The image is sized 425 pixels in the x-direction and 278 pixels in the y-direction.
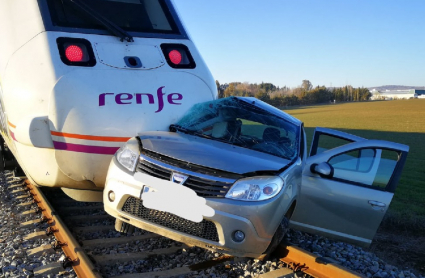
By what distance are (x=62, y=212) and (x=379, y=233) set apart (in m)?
4.75

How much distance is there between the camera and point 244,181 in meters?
3.72

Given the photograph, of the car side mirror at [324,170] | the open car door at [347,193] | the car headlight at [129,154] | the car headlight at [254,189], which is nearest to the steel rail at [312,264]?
the open car door at [347,193]

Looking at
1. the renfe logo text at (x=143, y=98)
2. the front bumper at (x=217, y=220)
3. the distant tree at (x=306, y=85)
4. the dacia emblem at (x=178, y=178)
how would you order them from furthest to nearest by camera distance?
the distant tree at (x=306, y=85) → the renfe logo text at (x=143, y=98) → the dacia emblem at (x=178, y=178) → the front bumper at (x=217, y=220)

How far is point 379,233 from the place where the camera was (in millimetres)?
6641

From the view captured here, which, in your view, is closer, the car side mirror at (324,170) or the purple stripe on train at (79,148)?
the purple stripe on train at (79,148)

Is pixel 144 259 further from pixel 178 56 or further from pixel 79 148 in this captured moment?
pixel 178 56

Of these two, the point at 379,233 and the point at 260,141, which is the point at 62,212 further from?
the point at 379,233

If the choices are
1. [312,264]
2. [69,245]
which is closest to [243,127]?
[312,264]

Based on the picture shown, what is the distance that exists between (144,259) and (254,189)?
1466 millimetres

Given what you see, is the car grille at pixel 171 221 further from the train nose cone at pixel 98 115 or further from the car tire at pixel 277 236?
the train nose cone at pixel 98 115

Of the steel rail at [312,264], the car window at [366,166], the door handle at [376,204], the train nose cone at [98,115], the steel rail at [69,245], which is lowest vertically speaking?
the steel rail at [312,264]

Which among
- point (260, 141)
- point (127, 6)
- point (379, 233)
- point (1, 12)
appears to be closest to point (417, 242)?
point (379, 233)

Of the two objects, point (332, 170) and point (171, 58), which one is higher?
point (171, 58)

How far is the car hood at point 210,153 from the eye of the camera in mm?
3842
